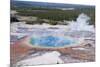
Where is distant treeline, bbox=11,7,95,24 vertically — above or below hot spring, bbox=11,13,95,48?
above

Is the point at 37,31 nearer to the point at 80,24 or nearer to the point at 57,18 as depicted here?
the point at 57,18

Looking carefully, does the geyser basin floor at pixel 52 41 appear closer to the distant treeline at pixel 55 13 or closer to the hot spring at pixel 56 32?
the hot spring at pixel 56 32

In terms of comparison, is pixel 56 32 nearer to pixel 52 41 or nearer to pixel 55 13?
pixel 52 41

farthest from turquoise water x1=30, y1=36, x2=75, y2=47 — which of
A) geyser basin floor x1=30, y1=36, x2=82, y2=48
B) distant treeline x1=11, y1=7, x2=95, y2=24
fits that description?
distant treeline x1=11, y1=7, x2=95, y2=24

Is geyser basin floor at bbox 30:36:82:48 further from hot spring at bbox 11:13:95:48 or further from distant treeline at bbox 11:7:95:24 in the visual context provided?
distant treeline at bbox 11:7:95:24
